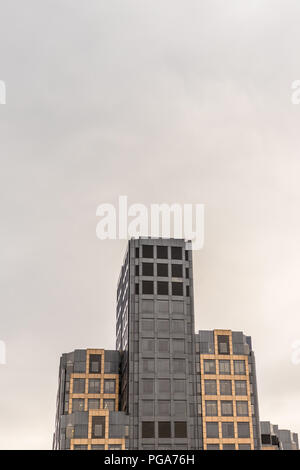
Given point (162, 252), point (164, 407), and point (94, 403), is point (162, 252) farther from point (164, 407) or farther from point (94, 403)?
point (94, 403)

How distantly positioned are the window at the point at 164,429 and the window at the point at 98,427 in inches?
543

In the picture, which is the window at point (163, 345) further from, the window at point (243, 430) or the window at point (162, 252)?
the window at point (243, 430)

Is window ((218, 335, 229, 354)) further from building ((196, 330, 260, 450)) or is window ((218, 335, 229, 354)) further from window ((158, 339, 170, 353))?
window ((158, 339, 170, 353))

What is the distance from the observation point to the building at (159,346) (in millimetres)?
141125

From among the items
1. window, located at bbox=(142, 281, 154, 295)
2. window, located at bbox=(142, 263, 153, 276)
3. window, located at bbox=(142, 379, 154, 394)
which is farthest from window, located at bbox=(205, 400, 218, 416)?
window, located at bbox=(142, 263, 153, 276)

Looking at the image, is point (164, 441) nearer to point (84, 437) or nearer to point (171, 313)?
point (84, 437)

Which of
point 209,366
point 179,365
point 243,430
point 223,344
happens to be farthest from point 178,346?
point 243,430

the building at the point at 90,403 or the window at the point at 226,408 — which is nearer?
the building at the point at 90,403

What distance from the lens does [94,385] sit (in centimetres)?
15700

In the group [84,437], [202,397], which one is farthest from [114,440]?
[202,397]

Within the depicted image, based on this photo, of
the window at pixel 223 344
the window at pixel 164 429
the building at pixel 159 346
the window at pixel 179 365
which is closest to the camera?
the window at pixel 164 429

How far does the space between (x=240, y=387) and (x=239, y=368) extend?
5079 mm

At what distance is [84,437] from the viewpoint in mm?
140125

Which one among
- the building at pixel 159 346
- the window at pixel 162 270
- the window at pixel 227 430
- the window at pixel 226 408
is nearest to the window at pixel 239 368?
the window at pixel 226 408
